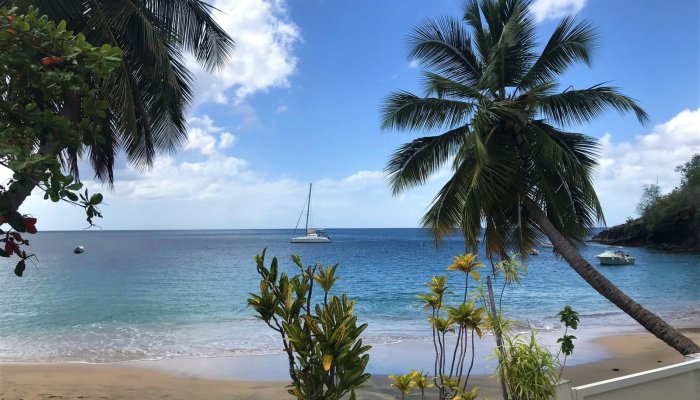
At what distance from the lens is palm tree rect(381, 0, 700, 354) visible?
804 centimetres

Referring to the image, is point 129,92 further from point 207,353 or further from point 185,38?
point 207,353

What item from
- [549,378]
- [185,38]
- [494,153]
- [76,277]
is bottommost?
[76,277]

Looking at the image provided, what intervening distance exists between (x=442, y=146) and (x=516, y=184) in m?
1.63

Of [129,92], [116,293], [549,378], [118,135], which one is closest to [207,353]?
[118,135]

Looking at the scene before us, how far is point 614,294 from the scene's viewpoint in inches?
280

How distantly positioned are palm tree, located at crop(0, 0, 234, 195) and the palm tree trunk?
6.59m

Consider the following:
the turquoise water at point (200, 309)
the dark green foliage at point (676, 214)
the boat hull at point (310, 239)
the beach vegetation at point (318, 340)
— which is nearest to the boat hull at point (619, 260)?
the turquoise water at point (200, 309)

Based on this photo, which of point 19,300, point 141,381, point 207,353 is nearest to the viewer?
point 141,381

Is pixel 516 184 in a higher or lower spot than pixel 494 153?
lower

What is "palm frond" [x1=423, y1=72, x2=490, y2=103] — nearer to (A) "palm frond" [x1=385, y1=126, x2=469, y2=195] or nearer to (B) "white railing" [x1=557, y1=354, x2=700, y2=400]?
(A) "palm frond" [x1=385, y1=126, x2=469, y2=195]

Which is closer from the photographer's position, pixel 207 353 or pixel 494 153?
pixel 494 153

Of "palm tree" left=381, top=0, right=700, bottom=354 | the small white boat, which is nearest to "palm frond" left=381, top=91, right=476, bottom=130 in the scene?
"palm tree" left=381, top=0, right=700, bottom=354

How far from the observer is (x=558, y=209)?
8.70 m

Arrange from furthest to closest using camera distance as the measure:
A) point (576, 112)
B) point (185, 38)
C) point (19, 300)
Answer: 1. point (19, 300)
2. point (576, 112)
3. point (185, 38)
